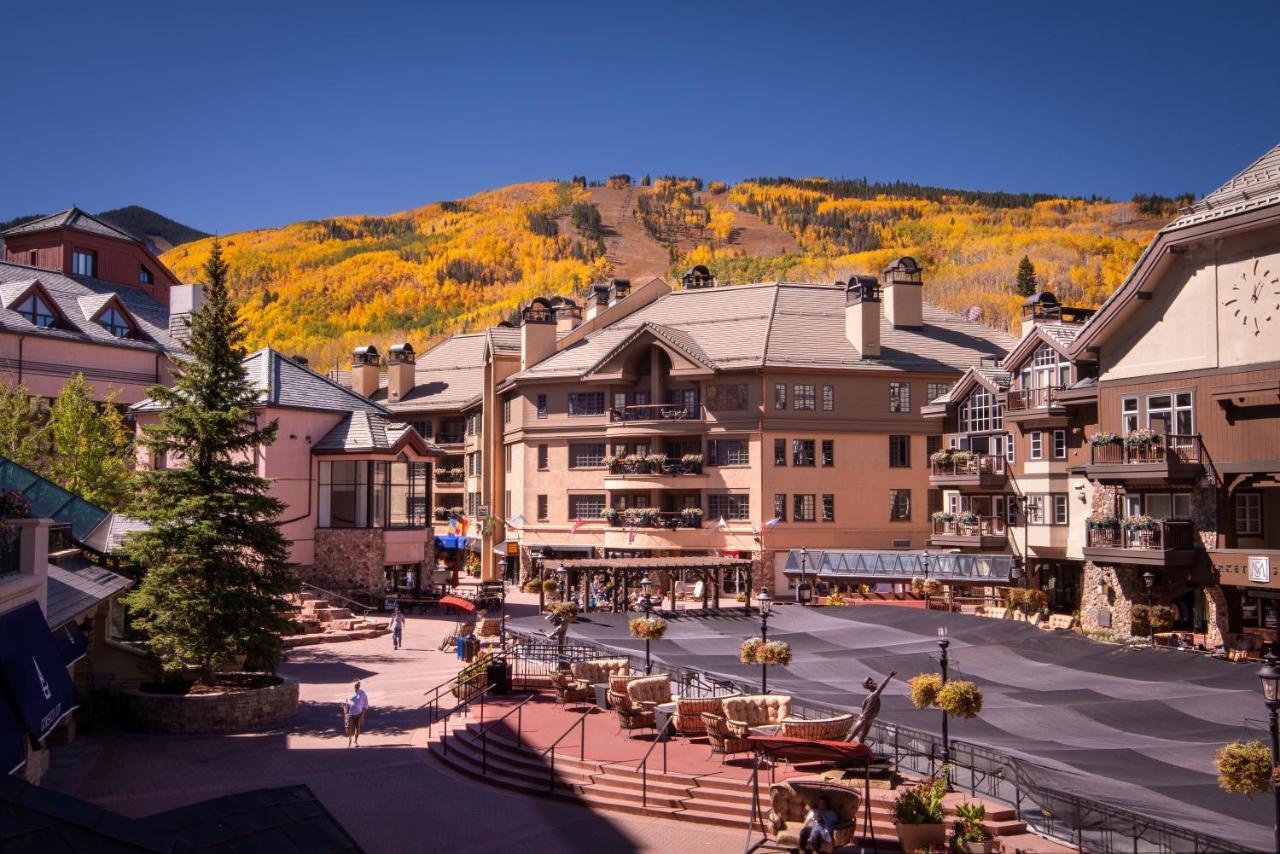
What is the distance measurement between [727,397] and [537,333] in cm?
1240

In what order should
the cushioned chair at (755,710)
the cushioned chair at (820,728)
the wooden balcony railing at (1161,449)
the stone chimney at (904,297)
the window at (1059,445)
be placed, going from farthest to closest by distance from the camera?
the stone chimney at (904,297)
the window at (1059,445)
the wooden balcony railing at (1161,449)
the cushioned chair at (755,710)
the cushioned chair at (820,728)

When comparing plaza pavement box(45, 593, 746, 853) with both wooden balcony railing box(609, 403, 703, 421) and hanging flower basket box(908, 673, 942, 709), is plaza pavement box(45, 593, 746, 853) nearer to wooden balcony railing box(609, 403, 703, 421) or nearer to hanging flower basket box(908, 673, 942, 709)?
hanging flower basket box(908, 673, 942, 709)

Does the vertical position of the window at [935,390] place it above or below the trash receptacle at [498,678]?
above

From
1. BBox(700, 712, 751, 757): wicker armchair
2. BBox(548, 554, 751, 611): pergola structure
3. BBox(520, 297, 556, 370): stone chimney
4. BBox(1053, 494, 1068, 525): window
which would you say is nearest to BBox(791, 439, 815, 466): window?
BBox(548, 554, 751, 611): pergola structure

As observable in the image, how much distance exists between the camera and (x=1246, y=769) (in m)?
15.1

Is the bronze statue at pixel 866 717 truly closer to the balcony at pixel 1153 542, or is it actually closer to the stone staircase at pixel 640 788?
the stone staircase at pixel 640 788

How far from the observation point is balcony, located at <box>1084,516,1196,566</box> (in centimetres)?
3469

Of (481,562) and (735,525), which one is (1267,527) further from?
(481,562)

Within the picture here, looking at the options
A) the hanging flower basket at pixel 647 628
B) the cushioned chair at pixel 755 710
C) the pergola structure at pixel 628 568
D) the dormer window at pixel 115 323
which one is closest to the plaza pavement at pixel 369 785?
the cushioned chair at pixel 755 710

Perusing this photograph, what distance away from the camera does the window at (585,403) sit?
59438mm

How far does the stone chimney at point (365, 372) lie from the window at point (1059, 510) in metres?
49.2

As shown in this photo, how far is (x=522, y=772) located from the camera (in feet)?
75.7

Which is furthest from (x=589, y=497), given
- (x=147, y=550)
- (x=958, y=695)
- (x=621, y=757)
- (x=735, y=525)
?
→ (x=958, y=695)

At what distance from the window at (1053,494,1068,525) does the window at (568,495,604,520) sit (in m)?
23.5
